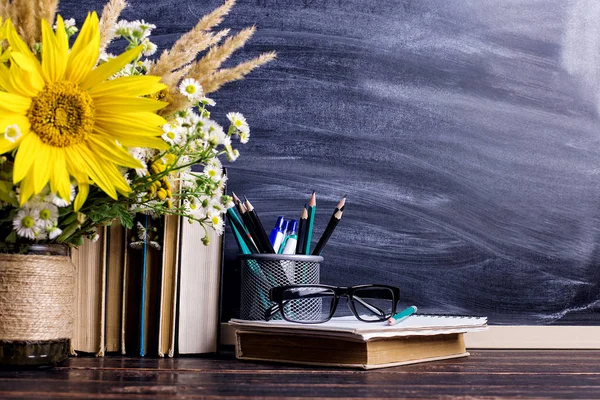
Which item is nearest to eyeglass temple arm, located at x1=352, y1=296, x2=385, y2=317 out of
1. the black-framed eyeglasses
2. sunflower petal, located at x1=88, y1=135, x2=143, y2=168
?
the black-framed eyeglasses

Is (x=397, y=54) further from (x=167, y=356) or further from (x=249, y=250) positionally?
(x=167, y=356)

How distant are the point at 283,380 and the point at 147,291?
32cm

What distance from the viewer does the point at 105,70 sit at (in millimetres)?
787

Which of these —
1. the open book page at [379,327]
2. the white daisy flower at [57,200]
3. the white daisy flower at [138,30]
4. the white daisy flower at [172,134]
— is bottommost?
the open book page at [379,327]

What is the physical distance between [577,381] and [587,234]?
53 centimetres

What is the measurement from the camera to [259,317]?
1042 mm

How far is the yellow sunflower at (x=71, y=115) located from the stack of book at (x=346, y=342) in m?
0.30

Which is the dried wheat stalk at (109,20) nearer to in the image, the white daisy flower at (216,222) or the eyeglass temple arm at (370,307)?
the white daisy flower at (216,222)

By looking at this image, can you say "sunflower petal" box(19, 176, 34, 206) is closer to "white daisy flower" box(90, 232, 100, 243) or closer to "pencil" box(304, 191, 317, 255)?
"white daisy flower" box(90, 232, 100, 243)

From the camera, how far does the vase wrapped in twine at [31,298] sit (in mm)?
804

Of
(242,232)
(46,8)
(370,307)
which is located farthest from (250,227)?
(46,8)

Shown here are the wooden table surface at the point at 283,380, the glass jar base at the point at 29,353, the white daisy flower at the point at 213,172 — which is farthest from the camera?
the white daisy flower at the point at 213,172

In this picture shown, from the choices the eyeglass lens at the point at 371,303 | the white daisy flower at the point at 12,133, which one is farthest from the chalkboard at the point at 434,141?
the white daisy flower at the point at 12,133

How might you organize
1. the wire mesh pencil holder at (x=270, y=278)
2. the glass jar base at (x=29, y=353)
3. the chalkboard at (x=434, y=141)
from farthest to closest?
the chalkboard at (x=434, y=141) < the wire mesh pencil holder at (x=270, y=278) < the glass jar base at (x=29, y=353)
